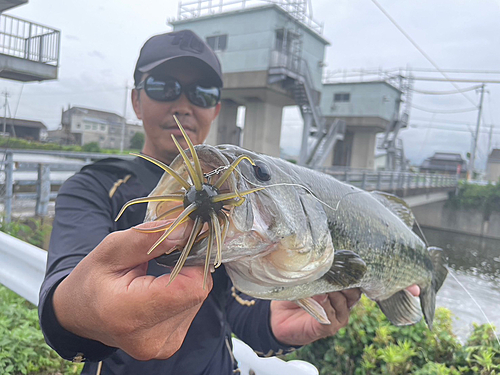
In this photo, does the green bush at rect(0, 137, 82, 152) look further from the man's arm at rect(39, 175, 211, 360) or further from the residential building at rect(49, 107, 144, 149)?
the man's arm at rect(39, 175, 211, 360)

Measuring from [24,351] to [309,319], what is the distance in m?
1.98

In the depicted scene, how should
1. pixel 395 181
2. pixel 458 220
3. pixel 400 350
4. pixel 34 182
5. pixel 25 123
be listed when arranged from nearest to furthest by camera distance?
1. pixel 400 350
2. pixel 25 123
3. pixel 34 182
4. pixel 458 220
5. pixel 395 181

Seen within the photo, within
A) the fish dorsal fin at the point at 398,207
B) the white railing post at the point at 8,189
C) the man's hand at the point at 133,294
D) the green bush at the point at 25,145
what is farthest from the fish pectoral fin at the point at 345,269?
the white railing post at the point at 8,189

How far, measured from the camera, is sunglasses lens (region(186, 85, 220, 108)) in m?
1.86

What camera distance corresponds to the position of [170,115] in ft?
6.07

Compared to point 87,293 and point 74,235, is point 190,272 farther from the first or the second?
point 74,235

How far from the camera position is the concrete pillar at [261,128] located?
1794cm

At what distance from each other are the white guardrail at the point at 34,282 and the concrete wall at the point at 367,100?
81.4ft

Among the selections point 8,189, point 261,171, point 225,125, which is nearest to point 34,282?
point 261,171

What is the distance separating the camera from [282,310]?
77.1 inches

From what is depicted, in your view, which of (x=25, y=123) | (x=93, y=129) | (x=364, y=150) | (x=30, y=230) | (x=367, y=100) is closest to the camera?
(x=25, y=123)

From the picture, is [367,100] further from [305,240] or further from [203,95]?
[305,240]

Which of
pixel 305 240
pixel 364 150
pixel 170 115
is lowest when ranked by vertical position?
pixel 305 240

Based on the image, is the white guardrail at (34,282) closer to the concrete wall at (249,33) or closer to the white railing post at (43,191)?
the white railing post at (43,191)
